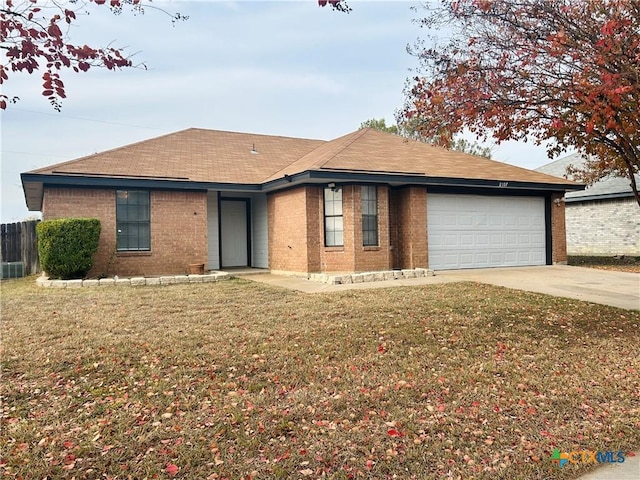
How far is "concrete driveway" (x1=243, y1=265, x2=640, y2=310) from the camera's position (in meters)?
9.37

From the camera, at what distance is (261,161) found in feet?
55.3

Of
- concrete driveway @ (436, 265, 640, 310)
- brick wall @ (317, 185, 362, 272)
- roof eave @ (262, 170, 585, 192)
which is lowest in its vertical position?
concrete driveway @ (436, 265, 640, 310)

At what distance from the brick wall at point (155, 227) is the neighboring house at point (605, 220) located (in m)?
18.0

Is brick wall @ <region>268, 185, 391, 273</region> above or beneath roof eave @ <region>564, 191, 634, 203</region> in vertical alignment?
beneath

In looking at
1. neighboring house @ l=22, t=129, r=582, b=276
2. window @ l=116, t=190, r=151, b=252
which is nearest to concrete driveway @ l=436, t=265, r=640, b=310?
neighboring house @ l=22, t=129, r=582, b=276

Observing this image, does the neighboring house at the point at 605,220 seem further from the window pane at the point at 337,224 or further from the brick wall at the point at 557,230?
the window pane at the point at 337,224

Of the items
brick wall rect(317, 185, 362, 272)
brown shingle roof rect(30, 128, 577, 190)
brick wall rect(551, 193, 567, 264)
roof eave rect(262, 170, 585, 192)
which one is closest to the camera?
roof eave rect(262, 170, 585, 192)

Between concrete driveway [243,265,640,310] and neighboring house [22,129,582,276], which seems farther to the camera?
neighboring house [22,129,582,276]

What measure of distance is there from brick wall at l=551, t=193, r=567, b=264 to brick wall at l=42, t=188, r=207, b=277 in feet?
37.6

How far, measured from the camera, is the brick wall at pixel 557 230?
15.7 meters

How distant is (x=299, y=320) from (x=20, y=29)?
5011mm

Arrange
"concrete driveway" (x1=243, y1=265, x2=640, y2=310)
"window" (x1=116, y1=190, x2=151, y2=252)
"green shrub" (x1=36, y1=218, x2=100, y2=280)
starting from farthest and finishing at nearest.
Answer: "window" (x1=116, y1=190, x2=151, y2=252) → "green shrub" (x1=36, y1=218, x2=100, y2=280) → "concrete driveway" (x1=243, y1=265, x2=640, y2=310)

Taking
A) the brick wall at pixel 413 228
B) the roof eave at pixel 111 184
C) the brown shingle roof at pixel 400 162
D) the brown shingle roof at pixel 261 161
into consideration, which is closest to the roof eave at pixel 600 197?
the brown shingle roof at pixel 261 161

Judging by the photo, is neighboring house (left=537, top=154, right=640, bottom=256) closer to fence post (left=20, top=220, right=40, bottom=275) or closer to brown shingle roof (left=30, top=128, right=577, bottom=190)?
brown shingle roof (left=30, top=128, right=577, bottom=190)
